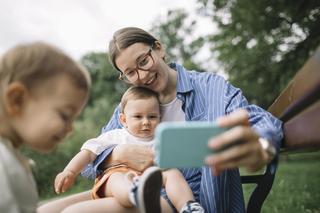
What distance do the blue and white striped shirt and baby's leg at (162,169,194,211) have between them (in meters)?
0.19

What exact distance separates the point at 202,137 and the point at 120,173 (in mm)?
985

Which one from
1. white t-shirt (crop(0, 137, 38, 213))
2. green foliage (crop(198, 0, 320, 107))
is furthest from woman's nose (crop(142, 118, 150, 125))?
green foliage (crop(198, 0, 320, 107))

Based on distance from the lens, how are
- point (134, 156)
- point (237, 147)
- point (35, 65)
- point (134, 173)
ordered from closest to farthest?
point (237, 147)
point (35, 65)
point (134, 173)
point (134, 156)

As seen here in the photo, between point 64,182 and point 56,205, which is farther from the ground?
point 64,182

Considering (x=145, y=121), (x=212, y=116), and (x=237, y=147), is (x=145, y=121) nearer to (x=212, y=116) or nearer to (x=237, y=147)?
(x=212, y=116)

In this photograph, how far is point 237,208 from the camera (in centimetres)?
229

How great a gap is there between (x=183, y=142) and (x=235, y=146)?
0.16 m

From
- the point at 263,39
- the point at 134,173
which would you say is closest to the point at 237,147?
the point at 134,173

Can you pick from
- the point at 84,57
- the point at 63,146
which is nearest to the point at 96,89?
the point at 84,57

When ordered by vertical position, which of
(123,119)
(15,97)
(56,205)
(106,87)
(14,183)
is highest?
(15,97)

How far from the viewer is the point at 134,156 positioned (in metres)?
2.28

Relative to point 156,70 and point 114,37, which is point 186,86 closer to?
point 156,70

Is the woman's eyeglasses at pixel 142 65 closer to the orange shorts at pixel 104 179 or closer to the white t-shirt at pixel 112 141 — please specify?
the white t-shirt at pixel 112 141

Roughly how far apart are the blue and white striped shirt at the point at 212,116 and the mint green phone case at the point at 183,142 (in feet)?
2.00
